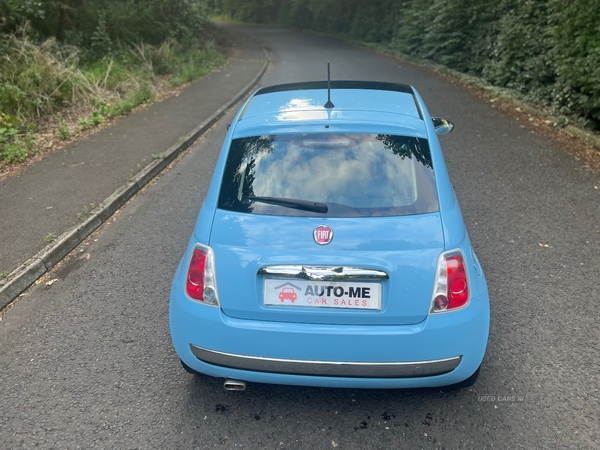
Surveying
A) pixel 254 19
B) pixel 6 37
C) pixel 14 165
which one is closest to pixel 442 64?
pixel 6 37

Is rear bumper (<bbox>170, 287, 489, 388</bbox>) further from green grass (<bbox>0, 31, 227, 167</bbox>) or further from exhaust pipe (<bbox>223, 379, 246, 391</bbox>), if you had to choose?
green grass (<bbox>0, 31, 227, 167</bbox>)

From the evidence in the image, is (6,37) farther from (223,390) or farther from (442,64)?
(442,64)

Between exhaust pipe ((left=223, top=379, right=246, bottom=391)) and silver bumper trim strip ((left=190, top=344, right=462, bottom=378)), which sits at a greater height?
silver bumper trim strip ((left=190, top=344, right=462, bottom=378))

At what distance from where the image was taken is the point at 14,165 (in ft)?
23.4

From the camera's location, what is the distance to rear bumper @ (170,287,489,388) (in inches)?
95.7

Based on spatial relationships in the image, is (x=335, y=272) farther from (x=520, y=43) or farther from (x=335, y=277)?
(x=520, y=43)

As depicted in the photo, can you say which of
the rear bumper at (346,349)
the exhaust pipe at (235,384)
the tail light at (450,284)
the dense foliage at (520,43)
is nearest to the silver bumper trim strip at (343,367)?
the rear bumper at (346,349)

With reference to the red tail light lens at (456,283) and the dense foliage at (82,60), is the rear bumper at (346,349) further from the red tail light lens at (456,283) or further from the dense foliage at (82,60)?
the dense foliage at (82,60)

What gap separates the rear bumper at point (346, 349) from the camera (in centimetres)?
243

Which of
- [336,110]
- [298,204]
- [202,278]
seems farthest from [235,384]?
[336,110]

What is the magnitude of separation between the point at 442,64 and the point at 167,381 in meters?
16.3

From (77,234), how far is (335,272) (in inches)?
144

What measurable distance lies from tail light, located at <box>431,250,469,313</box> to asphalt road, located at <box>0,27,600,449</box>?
735 mm

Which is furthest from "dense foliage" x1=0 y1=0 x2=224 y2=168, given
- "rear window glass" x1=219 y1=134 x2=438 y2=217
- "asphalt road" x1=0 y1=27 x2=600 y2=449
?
"rear window glass" x1=219 y1=134 x2=438 y2=217
